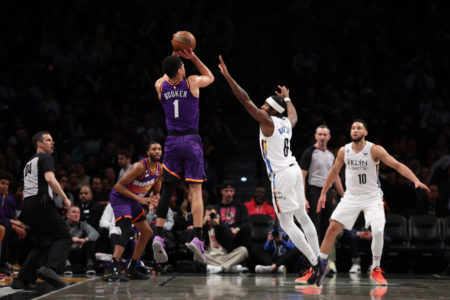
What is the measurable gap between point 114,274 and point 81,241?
263 centimetres

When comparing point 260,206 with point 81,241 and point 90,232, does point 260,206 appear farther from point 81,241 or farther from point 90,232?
point 81,241

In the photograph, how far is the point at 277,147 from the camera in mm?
8312

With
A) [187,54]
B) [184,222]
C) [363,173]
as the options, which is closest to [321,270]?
[363,173]

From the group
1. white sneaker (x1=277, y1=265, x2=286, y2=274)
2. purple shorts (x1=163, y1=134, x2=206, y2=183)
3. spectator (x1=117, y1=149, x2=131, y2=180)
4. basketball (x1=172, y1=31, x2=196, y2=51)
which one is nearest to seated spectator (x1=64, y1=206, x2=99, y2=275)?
spectator (x1=117, y1=149, x2=131, y2=180)

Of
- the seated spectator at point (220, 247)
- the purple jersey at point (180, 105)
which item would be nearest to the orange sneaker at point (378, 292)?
the purple jersey at point (180, 105)

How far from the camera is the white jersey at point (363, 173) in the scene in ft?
28.6

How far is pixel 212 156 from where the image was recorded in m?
13.5

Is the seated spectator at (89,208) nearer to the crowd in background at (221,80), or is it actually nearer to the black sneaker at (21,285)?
the crowd in background at (221,80)

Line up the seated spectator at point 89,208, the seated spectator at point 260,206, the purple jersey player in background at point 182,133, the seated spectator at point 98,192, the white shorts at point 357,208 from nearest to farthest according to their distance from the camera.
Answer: the purple jersey player in background at point 182,133, the white shorts at point 357,208, the seated spectator at point 89,208, the seated spectator at point 98,192, the seated spectator at point 260,206

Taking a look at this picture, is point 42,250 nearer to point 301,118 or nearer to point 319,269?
point 319,269

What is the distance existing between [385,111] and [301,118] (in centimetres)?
184

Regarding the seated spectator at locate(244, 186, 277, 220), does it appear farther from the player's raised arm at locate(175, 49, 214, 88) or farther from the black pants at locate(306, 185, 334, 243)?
the player's raised arm at locate(175, 49, 214, 88)

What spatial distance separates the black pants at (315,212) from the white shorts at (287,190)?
78.9 inches

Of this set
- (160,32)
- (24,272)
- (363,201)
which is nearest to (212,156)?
(160,32)
